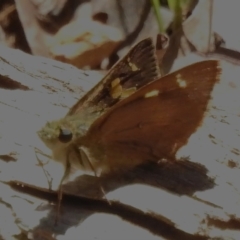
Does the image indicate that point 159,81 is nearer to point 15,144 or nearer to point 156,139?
point 156,139

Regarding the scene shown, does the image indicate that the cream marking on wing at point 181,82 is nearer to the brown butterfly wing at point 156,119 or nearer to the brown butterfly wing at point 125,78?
the brown butterfly wing at point 156,119

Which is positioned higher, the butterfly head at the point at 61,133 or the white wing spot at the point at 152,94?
the white wing spot at the point at 152,94

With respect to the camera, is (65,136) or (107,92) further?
(107,92)

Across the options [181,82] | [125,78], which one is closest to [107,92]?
[125,78]

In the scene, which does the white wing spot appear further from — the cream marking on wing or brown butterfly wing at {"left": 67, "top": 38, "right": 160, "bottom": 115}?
brown butterfly wing at {"left": 67, "top": 38, "right": 160, "bottom": 115}

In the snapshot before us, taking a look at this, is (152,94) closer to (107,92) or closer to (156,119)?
(156,119)

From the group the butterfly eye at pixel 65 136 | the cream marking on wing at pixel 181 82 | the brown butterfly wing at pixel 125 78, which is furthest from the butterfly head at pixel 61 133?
the cream marking on wing at pixel 181 82

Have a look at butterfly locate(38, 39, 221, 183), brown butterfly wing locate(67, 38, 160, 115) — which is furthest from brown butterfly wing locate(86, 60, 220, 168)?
brown butterfly wing locate(67, 38, 160, 115)
